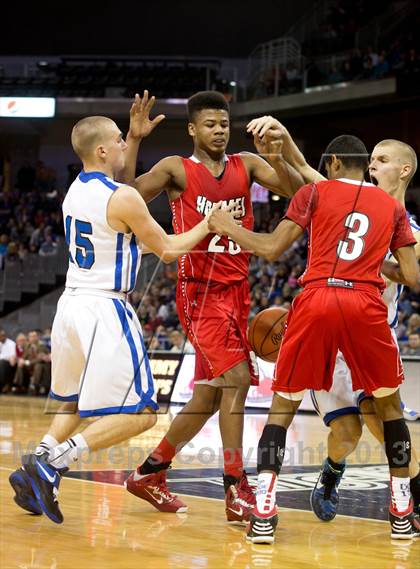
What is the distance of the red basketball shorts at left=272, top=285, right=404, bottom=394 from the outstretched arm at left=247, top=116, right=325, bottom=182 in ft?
3.20

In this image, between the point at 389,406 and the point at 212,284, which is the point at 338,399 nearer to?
the point at 389,406

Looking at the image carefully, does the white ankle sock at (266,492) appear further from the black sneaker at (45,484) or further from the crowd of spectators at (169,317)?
the crowd of spectators at (169,317)

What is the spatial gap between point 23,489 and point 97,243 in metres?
1.40

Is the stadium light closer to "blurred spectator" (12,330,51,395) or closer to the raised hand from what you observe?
"blurred spectator" (12,330,51,395)

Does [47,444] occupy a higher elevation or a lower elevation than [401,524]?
higher

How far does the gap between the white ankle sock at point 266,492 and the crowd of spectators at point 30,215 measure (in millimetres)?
18539

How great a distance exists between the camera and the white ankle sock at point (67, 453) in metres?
5.11

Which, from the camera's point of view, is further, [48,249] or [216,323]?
[48,249]

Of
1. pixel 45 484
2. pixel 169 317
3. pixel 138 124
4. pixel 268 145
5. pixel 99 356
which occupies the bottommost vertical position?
pixel 169 317

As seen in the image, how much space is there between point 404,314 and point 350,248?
12.4 m

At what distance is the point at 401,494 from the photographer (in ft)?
16.8

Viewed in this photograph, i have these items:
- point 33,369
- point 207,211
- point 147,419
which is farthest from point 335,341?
point 33,369

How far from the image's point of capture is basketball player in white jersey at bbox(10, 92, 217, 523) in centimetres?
512

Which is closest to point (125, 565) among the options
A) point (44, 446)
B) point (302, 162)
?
point (44, 446)
